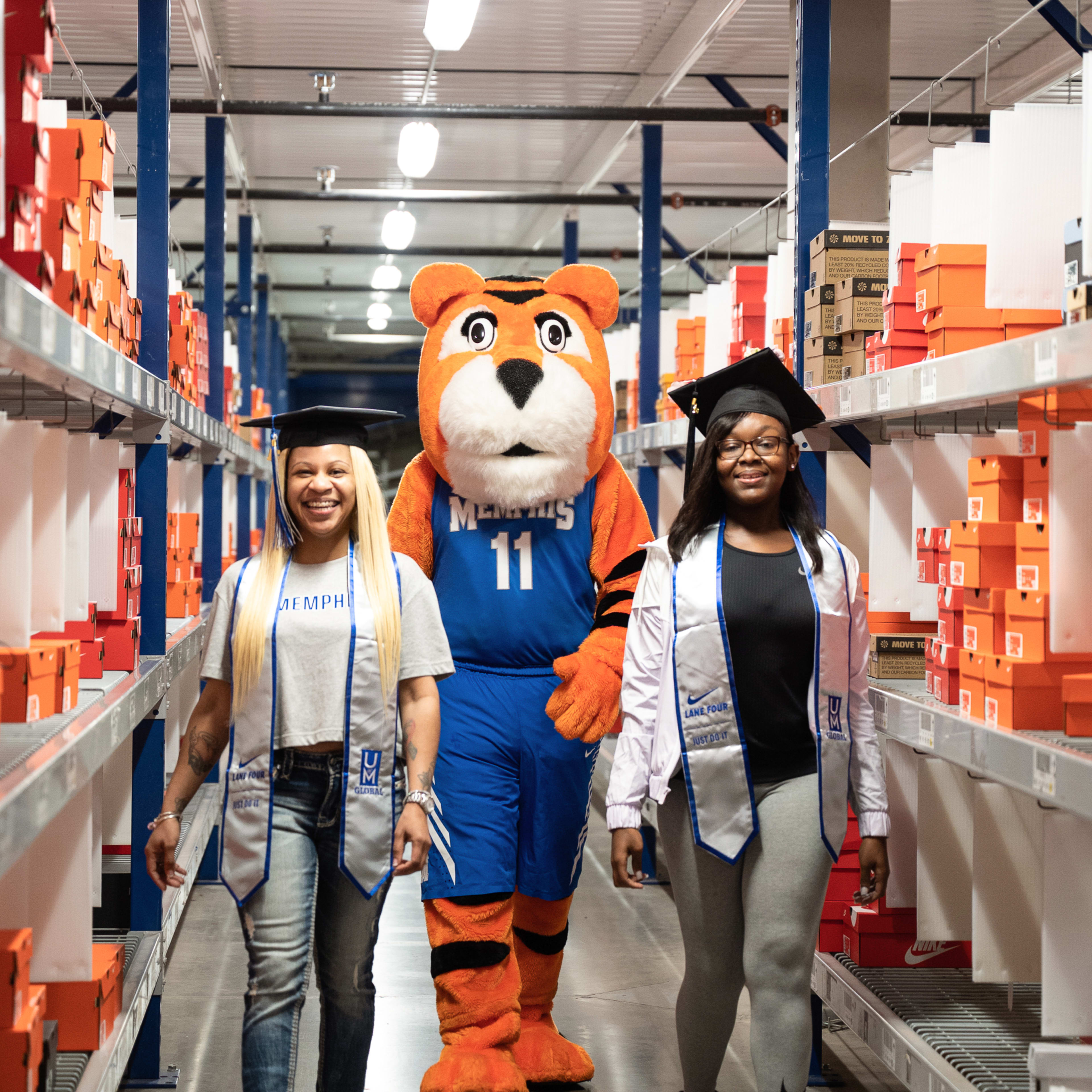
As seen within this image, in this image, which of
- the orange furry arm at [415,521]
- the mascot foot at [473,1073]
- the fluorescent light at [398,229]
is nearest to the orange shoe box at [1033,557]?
the orange furry arm at [415,521]

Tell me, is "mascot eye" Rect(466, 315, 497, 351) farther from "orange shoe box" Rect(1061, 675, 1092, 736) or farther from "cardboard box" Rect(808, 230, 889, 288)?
"orange shoe box" Rect(1061, 675, 1092, 736)

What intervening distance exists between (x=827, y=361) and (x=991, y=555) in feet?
3.74

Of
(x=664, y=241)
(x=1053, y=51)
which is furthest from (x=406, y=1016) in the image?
(x=664, y=241)

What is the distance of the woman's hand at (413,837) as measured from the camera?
256 cm

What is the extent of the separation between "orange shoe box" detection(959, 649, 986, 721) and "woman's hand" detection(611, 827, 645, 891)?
0.72 meters

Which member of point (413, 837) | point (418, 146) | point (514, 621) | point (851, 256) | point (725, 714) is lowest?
point (413, 837)

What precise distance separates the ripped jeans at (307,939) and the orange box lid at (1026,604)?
1.35 meters

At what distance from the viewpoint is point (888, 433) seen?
361cm

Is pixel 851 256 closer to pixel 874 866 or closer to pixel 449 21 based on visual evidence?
pixel 874 866

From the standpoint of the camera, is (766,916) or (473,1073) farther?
(473,1073)

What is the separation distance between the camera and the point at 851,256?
3645 mm

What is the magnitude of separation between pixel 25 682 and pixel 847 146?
371 cm

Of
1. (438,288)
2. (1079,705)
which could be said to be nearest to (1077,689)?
(1079,705)

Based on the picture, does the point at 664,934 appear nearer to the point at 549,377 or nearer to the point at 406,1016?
the point at 406,1016
